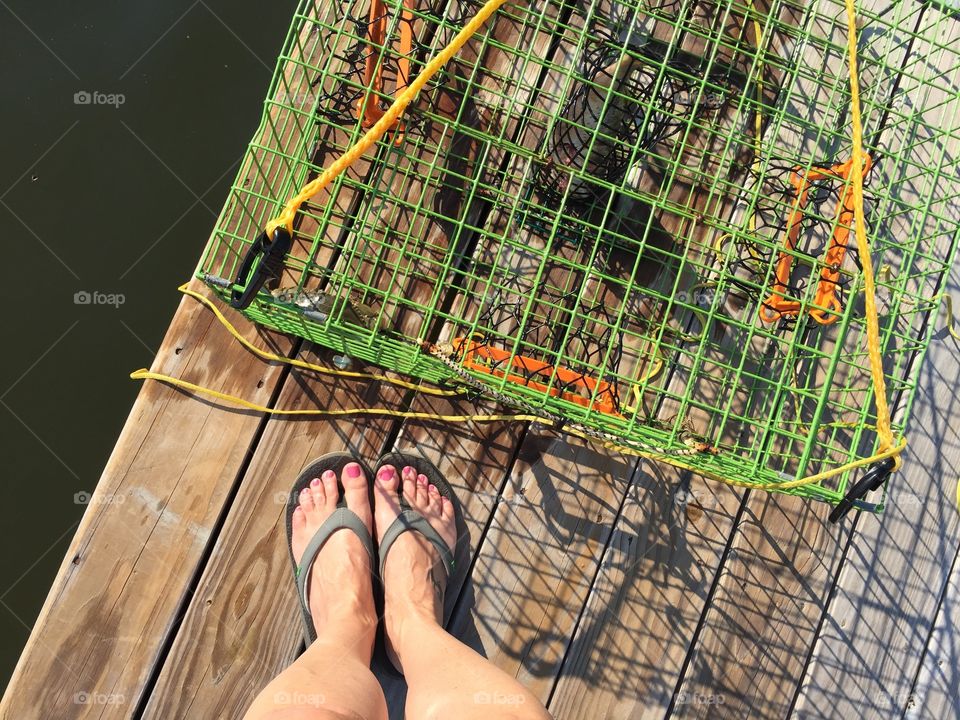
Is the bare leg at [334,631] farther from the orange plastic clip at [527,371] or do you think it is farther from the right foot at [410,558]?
the orange plastic clip at [527,371]

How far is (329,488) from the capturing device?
5.06 ft

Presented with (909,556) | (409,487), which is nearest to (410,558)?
(409,487)

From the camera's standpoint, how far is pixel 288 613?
60.4 inches

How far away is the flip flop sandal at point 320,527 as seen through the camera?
149 centimetres

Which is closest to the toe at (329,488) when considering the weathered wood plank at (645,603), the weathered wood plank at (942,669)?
the weathered wood plank at (645,603)

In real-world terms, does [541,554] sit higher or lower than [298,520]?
higher

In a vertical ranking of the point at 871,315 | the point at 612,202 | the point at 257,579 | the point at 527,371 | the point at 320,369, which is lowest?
the point at 257,579

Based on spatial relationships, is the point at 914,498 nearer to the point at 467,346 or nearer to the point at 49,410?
the point at 467,346

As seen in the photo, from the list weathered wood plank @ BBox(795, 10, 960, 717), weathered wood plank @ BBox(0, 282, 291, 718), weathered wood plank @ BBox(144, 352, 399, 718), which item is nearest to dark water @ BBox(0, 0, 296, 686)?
weathered wood plank @ BBox(0, 282, 291, 718)

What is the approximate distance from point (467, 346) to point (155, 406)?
83cm

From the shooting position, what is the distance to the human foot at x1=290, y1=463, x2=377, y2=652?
4.83ft

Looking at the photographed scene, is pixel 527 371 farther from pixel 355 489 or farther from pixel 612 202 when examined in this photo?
pixel 355 489

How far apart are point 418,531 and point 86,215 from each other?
1.39m

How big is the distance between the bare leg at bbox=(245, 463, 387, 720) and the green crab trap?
1.28ft
